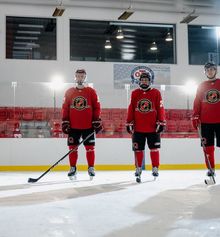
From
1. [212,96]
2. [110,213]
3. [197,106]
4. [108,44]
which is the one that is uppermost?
[108,44]

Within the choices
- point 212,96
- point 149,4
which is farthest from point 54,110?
point 149,4

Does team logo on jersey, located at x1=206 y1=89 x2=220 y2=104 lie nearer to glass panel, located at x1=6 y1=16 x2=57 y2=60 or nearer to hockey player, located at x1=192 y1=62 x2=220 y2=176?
hockey player, located at x1=192 y1=62 x2=220 y2=176

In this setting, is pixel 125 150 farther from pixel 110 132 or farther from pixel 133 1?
pixel 133 1

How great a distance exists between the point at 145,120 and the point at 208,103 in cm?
69

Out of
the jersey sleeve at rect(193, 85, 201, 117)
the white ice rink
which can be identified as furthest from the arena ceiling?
the white ice rink

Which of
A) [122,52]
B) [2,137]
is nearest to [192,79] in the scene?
[122,52]

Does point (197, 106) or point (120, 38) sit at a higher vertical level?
point (120, 38)

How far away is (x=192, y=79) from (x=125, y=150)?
4.87m

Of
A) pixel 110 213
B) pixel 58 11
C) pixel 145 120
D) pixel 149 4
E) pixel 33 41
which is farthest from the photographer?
pixel 33 41

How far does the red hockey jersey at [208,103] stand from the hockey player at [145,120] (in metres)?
0.41

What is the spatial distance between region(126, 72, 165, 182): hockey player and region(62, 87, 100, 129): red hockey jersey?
1.41ft

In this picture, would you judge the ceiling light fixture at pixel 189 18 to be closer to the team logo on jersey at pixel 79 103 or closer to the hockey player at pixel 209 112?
the hockey player at pixel 209 112

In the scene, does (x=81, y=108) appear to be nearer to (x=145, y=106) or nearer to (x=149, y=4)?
(x=145, y=106)

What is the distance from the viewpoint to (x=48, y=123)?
A: 7418mm
